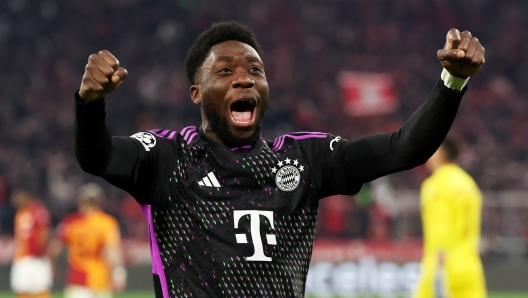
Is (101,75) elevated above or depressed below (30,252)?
below

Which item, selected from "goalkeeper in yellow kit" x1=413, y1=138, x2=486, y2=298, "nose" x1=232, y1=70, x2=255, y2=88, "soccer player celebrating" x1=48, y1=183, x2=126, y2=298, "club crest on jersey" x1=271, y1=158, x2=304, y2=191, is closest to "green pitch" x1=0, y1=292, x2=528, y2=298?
"soccer player celebrating" x1=48, y1=183, x2=126, y2=298

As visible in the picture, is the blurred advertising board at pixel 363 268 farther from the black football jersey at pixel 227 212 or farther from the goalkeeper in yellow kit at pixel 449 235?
the black football jersey at pixel 227 212

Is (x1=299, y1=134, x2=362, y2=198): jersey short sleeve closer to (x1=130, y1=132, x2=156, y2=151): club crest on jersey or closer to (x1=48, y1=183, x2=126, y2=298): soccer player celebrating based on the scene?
(x1=130, y1=132, x2=156, y2=151): club crest on jersey

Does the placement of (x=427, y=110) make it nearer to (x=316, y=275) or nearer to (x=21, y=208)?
(x=21, y=208)

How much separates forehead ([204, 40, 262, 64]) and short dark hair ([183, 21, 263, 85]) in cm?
3

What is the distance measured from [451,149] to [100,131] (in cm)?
562

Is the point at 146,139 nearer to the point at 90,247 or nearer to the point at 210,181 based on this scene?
the point at 210,181

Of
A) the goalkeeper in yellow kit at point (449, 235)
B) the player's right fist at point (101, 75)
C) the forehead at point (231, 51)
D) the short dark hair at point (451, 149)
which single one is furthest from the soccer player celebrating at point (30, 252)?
the player's right fist at point (101, 75)

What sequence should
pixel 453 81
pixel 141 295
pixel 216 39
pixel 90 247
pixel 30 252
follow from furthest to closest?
pixel 141 295 < pixel 30 252 < pixel 90 247 < pixel 216 39 < pixel 453 81

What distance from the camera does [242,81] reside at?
3090 mm

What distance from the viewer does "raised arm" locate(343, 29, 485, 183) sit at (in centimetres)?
280

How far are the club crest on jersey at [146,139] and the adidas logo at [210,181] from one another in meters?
0.22

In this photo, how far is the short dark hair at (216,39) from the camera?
10.7 ft

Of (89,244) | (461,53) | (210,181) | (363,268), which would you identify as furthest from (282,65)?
(461,53)
